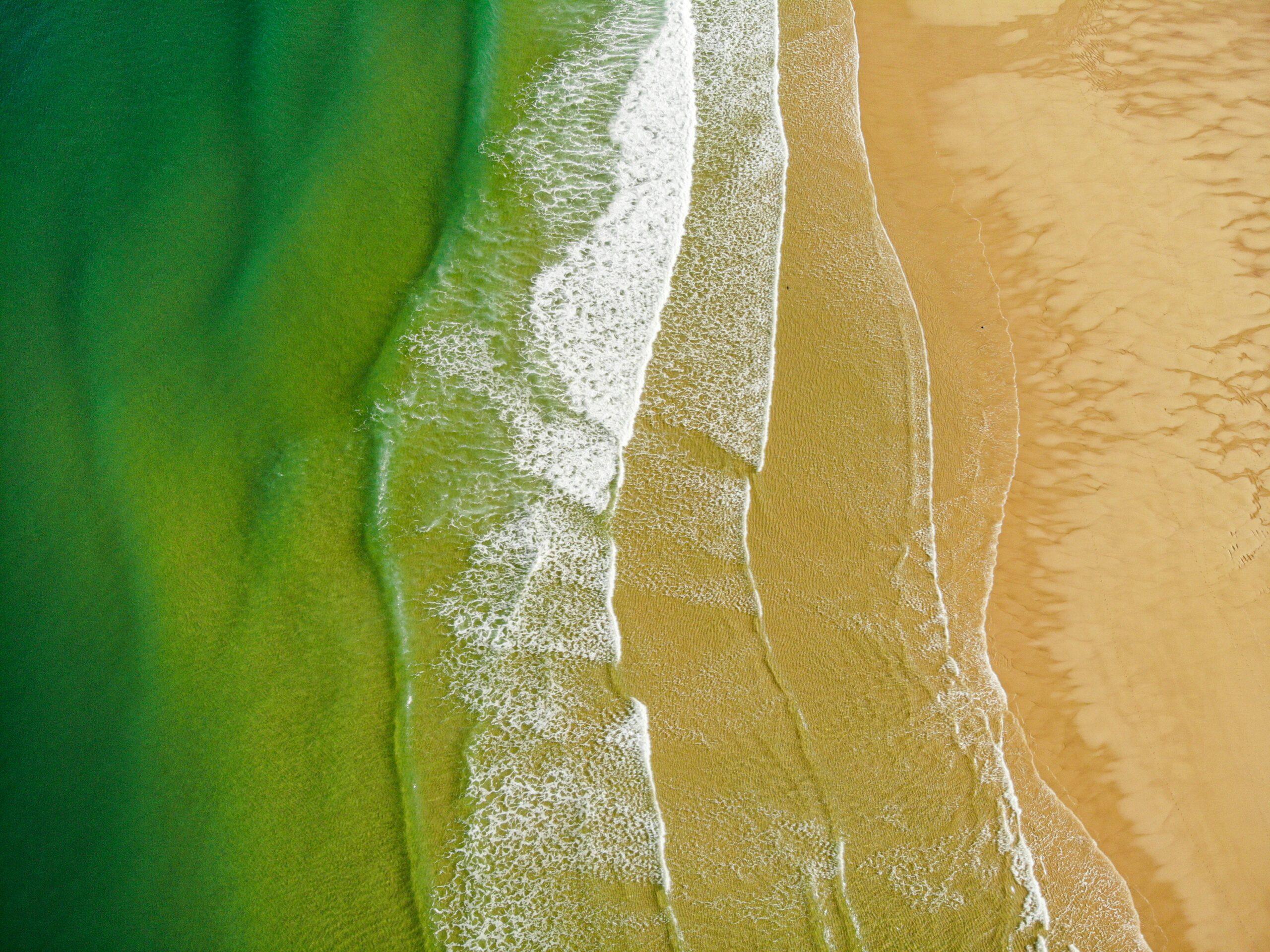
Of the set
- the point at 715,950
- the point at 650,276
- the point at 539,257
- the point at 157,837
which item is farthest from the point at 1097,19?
the point at 157,837

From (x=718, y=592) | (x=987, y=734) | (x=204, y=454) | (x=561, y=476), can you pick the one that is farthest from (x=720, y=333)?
(x=204, y=454)

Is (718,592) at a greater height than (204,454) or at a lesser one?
lesser

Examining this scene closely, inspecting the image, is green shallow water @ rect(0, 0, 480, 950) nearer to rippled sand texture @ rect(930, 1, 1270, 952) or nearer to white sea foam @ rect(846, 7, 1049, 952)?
white sea foam @ rect(846, 7, 1049, 952)

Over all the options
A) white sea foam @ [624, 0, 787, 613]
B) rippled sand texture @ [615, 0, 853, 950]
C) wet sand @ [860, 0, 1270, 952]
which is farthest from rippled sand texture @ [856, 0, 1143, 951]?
rippled sand texture @ [615, 0, 853, 950]

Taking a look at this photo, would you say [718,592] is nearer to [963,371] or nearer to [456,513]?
[456,513]

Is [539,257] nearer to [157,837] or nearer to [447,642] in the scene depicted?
[447,642]
